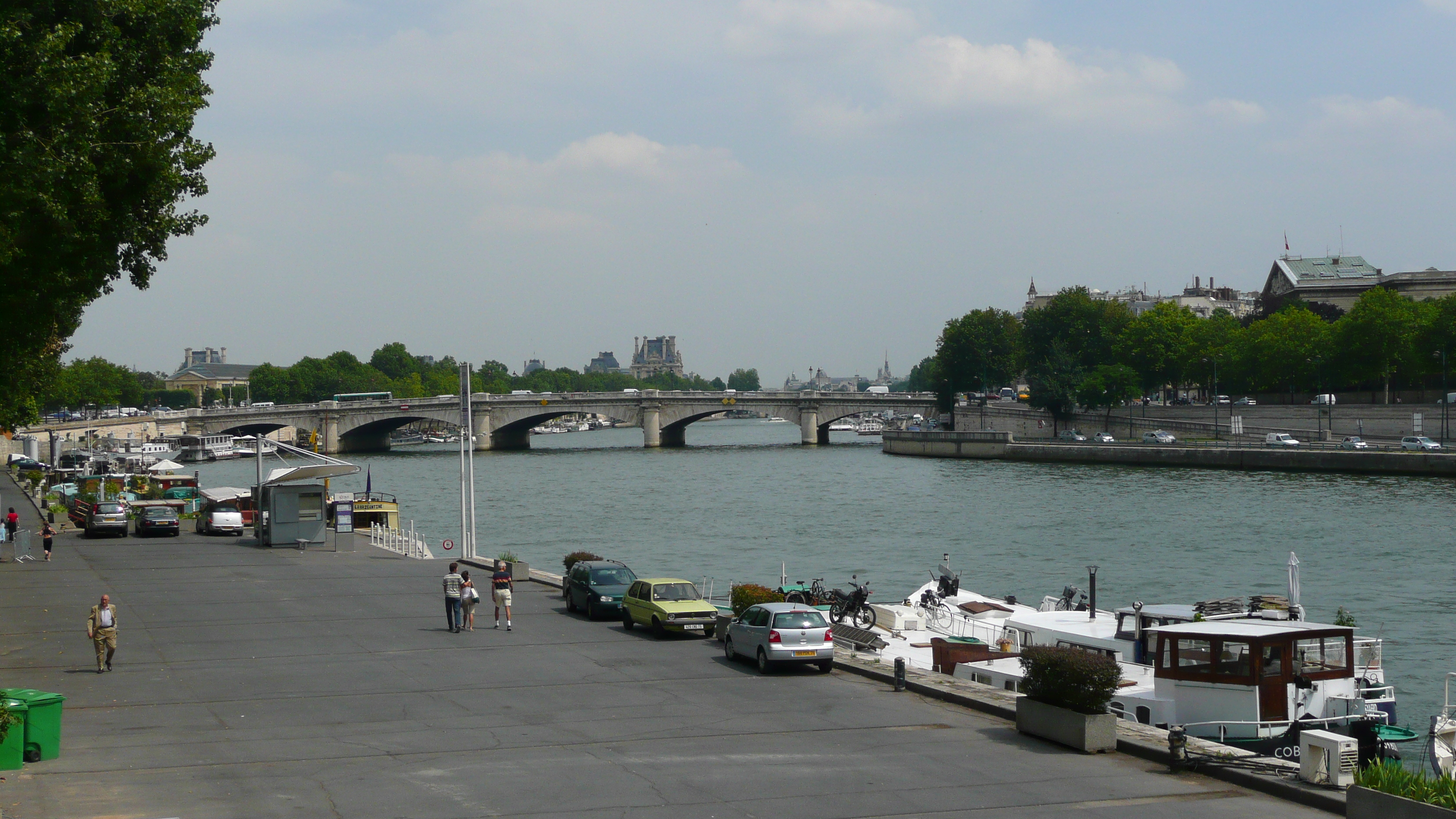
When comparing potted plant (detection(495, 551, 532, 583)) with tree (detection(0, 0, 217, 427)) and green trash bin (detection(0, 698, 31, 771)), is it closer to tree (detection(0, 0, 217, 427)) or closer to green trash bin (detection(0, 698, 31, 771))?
tree (detection(0, 0, 217, 427))

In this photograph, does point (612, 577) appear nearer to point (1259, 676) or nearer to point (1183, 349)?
point (1259, 676)

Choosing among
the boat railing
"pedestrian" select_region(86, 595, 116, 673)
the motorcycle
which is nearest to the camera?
"pedestrian" select_region(86, 595, 116, 673)

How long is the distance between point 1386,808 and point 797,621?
1146cm

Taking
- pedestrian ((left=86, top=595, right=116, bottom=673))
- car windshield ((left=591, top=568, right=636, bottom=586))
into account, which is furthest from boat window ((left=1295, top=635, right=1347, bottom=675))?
pedestrian ((left=86, top=595, right=116, bottom=673))

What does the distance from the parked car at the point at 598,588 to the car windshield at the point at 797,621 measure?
23.6 ft

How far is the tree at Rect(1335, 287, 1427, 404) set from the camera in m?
101

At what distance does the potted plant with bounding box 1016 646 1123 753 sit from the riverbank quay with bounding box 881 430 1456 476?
64.5 metres

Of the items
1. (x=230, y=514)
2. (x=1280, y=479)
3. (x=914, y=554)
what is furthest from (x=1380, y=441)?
(x=230, y=514)

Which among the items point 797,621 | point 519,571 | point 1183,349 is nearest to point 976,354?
point 1183,349

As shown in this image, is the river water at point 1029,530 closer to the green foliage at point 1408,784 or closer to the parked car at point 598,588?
the green foliage at point 1408,784

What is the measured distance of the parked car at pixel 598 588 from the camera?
92.9ft

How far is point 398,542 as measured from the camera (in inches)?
1843

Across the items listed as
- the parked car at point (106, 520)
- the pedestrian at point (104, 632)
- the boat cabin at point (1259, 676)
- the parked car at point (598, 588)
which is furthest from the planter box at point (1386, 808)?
the parked car at point (106, 520)

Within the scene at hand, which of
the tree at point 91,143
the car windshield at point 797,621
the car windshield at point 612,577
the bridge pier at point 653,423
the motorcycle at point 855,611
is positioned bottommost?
the motorcycle at point 855,611
